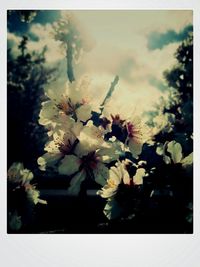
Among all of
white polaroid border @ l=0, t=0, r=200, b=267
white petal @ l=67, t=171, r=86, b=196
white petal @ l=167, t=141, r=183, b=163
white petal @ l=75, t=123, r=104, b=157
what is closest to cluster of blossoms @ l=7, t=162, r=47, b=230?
white polaroid border @ l=0, t=0, r=200, b=267

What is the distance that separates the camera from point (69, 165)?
1558 mm

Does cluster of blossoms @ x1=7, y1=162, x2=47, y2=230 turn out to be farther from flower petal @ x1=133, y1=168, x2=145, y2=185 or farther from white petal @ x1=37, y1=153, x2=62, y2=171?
flower petal @ x1=133, y1=168, x2=145, y2=185

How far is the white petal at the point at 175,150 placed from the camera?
1.58 m

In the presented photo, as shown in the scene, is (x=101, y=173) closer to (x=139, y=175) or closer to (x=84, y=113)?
(x=139, y=175)

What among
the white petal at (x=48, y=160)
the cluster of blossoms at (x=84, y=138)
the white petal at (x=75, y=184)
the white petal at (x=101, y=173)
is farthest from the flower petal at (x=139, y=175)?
the white petal at (x=48, y=160)

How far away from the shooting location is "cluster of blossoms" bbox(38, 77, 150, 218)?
1.56m

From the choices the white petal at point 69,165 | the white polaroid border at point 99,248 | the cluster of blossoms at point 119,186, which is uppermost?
the white petal at point 69,165

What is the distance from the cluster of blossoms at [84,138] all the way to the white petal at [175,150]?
126 millimetres

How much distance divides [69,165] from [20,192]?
0.86ft

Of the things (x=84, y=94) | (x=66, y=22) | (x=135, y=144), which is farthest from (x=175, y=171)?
(x=66, y=22)

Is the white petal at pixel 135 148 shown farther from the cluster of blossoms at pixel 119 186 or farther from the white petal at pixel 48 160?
the white petal at pixel 48 160

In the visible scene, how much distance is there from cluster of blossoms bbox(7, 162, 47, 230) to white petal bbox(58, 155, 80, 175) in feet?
0.50

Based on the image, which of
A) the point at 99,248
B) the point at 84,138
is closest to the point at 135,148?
the point at 84,138
